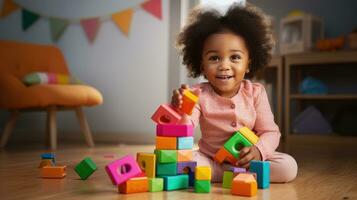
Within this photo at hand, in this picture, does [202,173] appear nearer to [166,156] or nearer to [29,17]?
[166,156]

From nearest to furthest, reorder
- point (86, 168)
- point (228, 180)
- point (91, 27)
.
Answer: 1. point (228, 180)
2. point (86, 168)
3. point (91, 27)

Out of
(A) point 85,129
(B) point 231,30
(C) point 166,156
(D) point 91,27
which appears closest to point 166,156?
(C) point 166,156

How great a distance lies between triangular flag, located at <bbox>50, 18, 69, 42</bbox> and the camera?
10.4ft

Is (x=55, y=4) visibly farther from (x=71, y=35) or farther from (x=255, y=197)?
(x=255, y=197)

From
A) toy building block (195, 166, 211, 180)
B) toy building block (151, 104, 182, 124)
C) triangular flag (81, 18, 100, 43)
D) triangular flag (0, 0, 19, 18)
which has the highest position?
triangular flag (0, 0, 19, 18)

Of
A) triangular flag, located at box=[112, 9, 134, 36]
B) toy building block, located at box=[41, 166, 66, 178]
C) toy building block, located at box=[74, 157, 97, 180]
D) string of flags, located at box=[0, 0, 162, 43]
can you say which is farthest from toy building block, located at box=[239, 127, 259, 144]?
triangular flag, located at box=[112, 9, 134, 36]

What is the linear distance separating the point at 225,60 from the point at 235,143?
244mm

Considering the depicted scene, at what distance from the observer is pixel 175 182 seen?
1117 mm

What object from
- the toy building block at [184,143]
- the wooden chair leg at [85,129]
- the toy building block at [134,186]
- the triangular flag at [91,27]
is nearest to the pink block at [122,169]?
the toy building block at [134,186]

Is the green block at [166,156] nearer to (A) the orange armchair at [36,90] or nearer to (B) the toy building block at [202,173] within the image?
(B) the toy building block at [202,173]

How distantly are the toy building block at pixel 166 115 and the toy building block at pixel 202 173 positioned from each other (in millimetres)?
137

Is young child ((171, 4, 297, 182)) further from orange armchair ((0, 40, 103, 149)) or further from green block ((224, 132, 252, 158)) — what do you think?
orange armchair ((0, 40, 103, 149))

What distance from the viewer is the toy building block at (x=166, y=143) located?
1107mm

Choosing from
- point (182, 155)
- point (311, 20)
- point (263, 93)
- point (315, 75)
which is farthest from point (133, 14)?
point (182, 155)
